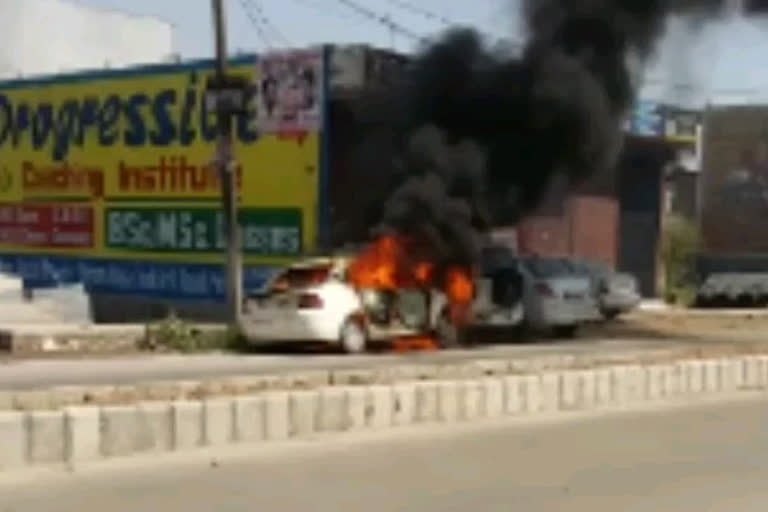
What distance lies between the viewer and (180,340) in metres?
20.6

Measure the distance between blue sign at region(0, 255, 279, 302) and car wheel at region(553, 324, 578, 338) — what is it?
6.67m

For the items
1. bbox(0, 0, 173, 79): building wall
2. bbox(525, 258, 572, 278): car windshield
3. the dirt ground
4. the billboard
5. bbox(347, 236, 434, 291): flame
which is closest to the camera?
bbox(347, 236, 434, 291): flame

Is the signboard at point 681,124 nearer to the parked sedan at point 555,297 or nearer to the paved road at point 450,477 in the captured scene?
the parked sedan at point 555,297

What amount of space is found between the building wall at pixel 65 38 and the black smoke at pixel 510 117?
30688 mm

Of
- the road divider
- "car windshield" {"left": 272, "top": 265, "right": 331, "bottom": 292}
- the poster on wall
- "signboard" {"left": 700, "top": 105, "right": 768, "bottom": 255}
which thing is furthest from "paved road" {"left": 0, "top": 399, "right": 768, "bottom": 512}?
"signboard" {"left": 700, "top": 105, "right": 768, "bottom": 255}

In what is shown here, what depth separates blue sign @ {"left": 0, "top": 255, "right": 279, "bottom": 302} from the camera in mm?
30359

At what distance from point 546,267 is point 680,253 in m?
32.1

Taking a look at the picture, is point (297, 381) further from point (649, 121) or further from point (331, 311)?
point (649, 121)

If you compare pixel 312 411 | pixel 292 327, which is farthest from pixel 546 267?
pixel 312 411

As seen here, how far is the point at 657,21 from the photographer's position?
874 inches

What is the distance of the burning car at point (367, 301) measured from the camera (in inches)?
767

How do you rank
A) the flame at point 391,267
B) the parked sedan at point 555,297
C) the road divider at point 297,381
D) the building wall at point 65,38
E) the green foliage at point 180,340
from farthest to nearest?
the building wall at point 65,38
the parked sedan at point 555,297
the green foliage at point 180,340
the flame at point 391,267
the road divider at point 297,381

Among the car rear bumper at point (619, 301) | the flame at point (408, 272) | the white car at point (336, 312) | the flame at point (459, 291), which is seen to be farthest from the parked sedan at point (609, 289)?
the white car at point (336, 312)

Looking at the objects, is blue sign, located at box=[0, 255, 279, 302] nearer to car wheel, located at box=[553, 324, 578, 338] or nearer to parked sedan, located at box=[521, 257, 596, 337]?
parked sedan, located at box=[521, 257, 596, 337]
